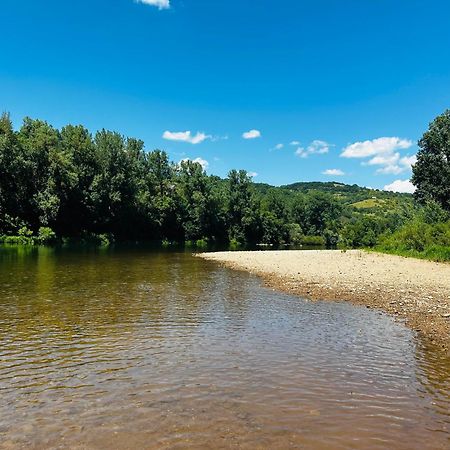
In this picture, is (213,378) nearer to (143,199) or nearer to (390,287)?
(390,287)

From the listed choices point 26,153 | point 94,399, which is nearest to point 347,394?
point 94,399

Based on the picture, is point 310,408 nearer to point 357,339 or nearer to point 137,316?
point 357,339

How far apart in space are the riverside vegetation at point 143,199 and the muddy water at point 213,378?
2794 cm

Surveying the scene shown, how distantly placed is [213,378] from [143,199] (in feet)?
299

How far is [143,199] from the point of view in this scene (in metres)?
98.5

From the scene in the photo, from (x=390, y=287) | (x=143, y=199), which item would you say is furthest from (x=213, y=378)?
(x=143, y=199)

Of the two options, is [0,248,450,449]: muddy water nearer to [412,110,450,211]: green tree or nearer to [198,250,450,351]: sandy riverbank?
[198,250,450,351]: sandy riverbank

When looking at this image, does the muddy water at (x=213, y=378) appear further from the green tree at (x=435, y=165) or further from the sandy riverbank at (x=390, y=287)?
the green tree at (x=435, y=165)

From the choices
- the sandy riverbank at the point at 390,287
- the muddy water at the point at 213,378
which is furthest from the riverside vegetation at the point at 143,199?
the muddy water at the point at 213,378

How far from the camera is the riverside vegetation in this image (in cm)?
6912

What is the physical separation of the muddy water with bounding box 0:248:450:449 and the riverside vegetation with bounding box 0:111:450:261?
2794cm

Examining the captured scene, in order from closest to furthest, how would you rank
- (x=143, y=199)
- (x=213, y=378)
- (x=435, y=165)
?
(x=213, y=378), (x=435, y=165), (x=143, y=199)

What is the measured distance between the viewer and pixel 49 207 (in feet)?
241

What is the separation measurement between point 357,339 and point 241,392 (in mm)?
6154
